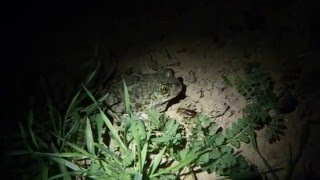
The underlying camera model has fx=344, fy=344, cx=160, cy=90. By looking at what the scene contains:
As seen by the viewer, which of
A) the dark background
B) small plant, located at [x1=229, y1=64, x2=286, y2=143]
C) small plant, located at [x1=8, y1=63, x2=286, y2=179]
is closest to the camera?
small plant, located at [x1=8, y1=63, x2=286, y2=179]

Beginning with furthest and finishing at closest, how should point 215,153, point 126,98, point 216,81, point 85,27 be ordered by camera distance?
point 85,27, point 216,81, point 126,98, point 215,153

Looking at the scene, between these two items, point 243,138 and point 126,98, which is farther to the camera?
point 126,98

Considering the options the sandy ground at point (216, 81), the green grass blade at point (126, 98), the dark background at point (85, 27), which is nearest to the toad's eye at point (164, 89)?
the sandy ground at point (216, 81)

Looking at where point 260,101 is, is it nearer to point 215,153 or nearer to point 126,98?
point 215,153

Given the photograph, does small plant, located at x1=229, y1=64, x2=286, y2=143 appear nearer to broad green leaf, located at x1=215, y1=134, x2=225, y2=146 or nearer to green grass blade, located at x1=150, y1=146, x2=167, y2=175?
broad green leaf, located at x1=215, y1=134, x2=225, y2=146

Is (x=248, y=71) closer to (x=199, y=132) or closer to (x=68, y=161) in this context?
(x=199, y=132)

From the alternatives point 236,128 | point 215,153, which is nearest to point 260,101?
point 236,128

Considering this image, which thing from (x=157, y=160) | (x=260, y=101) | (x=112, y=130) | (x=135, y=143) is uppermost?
(x=260, y=101)

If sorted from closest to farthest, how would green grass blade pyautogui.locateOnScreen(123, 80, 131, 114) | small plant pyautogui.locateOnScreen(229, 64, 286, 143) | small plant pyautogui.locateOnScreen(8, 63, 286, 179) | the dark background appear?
small plant pyautogui.locateOnScreen(8, 63, 286, 179), small plant pyautogui.locateOnScreen(229, 64, 286, 143), green grass blade pyautogui.locateOnScreen(123, 80, 131, 114), the dark background

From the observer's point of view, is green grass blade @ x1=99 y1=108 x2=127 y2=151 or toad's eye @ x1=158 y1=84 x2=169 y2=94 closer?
green grass blade @ x1=99 y1=108 x2=127 y2=151

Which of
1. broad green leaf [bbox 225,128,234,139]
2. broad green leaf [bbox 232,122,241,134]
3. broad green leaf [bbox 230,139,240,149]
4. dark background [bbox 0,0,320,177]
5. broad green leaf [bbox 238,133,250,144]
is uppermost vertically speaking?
dark background [bbox 0,0,320,177]

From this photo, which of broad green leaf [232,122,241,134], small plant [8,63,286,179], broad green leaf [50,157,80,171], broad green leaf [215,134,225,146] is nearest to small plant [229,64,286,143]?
small plant [8,63,286,179]
